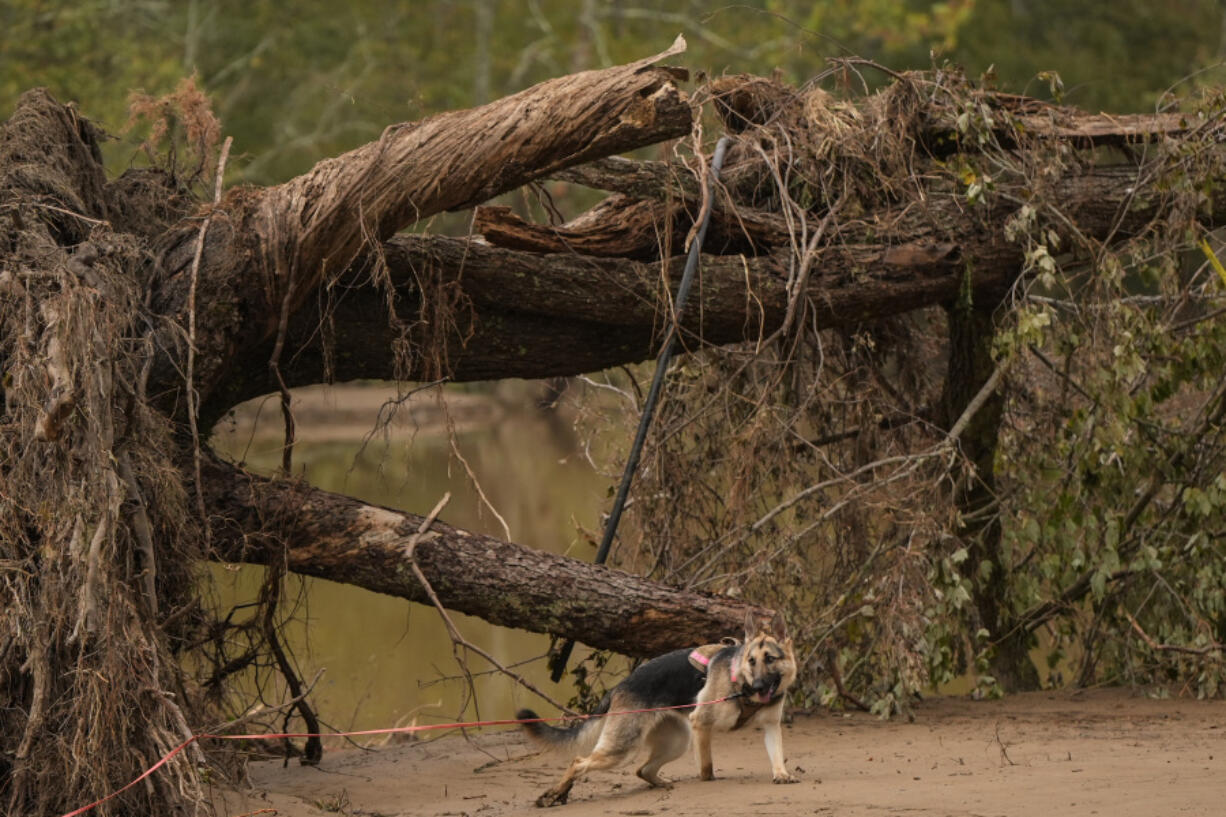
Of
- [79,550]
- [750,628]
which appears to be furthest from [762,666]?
[79,550]

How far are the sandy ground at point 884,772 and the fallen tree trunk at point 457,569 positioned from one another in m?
0.69

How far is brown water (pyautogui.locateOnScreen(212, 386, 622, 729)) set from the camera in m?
8.68

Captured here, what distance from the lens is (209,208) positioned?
7.16 m

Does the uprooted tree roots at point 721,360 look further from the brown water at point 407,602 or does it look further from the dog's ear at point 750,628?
the dog's ear at point 750,628

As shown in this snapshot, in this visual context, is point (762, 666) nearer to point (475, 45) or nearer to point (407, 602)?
point (407, 602)

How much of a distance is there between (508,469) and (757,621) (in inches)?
606

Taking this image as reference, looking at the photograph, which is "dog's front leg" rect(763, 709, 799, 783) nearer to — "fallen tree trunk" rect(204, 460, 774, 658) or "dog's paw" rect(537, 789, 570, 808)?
"fallen tree trunk" rect(204, 460, 774, 658)

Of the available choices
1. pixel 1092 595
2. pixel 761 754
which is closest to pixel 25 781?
pixel 761 754

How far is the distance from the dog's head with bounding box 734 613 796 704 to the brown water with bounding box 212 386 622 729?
1.37m

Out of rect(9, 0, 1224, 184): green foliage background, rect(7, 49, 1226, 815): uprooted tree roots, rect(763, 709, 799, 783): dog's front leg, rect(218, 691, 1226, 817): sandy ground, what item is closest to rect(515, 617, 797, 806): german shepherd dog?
rect(763, 709, 799, 783): dog's front leg

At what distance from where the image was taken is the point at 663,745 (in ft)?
21.4

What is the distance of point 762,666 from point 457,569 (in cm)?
154

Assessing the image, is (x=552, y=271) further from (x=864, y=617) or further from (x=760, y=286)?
(x=864, y=617)

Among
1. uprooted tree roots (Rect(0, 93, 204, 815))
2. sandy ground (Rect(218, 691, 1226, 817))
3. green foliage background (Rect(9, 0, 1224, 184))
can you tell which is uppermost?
green foliage background (Rect(9, 0, 1224, 184))
